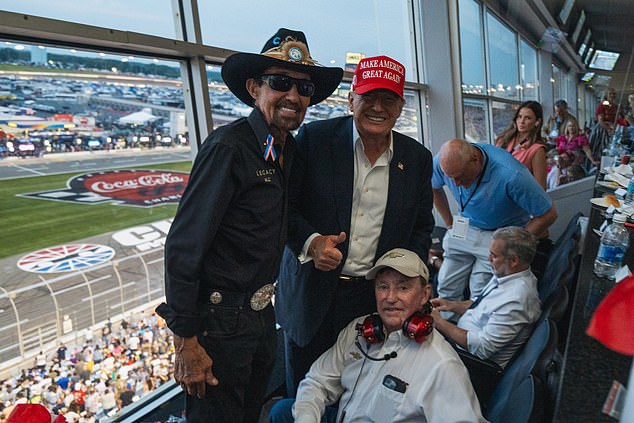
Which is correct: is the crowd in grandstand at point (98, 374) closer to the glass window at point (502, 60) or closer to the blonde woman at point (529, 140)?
the blonde woman at point (529, 140)

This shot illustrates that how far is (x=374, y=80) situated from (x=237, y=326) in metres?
1.02

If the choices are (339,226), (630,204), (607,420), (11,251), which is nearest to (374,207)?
(339,226)

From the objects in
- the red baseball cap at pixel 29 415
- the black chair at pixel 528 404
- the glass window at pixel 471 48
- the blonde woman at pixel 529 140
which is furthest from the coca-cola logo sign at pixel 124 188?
the glass window at pixel 471 48

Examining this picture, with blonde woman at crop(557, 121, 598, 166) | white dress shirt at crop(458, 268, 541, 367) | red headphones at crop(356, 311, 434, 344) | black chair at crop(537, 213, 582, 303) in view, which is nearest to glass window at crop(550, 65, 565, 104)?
blonde woman at crop(557, 121, 598, 166)

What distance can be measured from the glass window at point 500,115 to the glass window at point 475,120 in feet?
1.01

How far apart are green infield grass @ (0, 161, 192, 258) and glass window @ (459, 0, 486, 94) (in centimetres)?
453

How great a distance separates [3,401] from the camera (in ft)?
6.18

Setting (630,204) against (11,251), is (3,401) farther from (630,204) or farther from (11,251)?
(630,204)

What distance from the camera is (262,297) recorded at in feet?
4.66

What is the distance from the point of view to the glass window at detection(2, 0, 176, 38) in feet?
5.51

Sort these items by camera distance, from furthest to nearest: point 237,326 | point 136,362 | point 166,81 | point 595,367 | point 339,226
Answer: point 136,362 < point 166,81 < point 339,226 < point 237,326 < point 595,367

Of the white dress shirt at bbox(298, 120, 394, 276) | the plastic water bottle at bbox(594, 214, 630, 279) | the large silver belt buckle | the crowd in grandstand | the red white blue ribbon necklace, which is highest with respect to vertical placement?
the red white blue ribbon necklace

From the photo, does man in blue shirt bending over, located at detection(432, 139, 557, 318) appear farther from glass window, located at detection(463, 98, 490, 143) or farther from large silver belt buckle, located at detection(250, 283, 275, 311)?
glass window, located at detection(463, 98, 490, 143)

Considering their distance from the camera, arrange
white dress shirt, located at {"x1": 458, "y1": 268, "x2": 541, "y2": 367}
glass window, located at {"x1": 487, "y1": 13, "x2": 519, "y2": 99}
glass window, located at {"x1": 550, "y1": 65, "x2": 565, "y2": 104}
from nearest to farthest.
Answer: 1. white dress shirt, located at {"x1": 458, "y1": 268, "x2": 541, "y2": 367}
2. glass window, located at {"x1": 487, "y1": 13, "x2": 519, "y2": 99}
3. glass window, located at {"x1": 550, "y1": 65, "x2": 565, "y2": 104}
